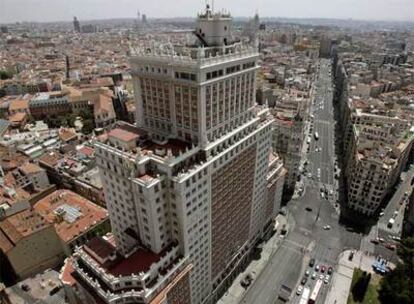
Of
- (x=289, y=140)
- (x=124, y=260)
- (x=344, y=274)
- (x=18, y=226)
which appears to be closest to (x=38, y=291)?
(x=18, y=226)

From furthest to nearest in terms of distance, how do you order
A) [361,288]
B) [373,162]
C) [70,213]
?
1. [373,162]
2. [70,213]
3. [361,288]

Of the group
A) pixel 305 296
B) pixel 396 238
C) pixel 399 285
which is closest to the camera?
pixel 399 285

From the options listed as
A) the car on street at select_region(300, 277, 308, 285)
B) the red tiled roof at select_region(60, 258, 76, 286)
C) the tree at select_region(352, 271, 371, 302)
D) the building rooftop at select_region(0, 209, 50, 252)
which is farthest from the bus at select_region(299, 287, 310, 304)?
the building rooftop at select_region(0, 209, 50, 252)

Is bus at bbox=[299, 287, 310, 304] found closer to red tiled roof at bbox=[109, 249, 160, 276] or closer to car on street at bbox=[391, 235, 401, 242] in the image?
car on street at bbox=[391, 235, 401, 242]

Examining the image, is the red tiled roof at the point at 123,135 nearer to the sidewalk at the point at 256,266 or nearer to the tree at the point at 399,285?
the sidewalk at the point at 256,266

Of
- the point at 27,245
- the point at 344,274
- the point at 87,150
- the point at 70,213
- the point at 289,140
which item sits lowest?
the point at 344,274

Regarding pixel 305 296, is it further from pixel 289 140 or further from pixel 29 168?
pixel 29 168
